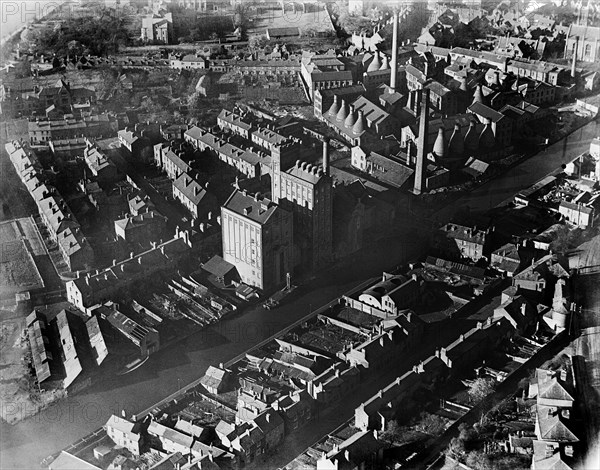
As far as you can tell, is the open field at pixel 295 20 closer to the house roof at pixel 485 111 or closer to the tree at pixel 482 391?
the house roof at pixel 485 111

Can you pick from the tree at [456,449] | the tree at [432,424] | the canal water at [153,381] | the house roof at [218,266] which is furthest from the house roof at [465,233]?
the tree at [456,449]

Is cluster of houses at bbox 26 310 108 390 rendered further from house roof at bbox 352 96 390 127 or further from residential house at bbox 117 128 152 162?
house roof at bbox 352 96 390 127

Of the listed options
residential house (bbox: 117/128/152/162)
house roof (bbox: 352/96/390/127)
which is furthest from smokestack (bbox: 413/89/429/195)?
residential house (bbox: 117/128/152/162)

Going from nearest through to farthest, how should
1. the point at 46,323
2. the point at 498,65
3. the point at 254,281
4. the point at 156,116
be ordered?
1. the point at 46,323
2. the point at 254,281
3. the point at 156,116
4. the point at 498,65

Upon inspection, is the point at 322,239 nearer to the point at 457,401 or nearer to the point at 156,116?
the point at 457,401

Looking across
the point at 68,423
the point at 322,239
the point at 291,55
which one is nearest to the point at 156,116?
the point at 291,55

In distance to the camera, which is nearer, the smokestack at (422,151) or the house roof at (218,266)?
the house roof at (218,266)
